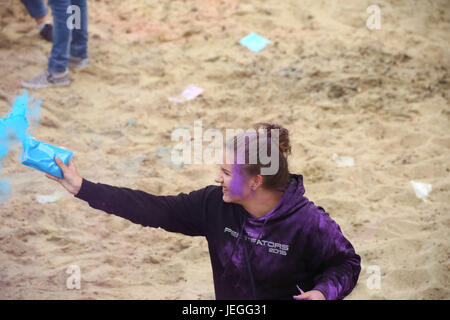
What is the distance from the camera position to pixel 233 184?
2.12 metres

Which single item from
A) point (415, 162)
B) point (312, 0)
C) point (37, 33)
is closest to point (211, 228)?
point (415, 162)

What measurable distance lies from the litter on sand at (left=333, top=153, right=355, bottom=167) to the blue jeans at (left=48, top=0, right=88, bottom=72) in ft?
8.42

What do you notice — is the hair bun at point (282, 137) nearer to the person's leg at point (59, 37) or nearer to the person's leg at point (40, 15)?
the person's leg at point (59, 37)

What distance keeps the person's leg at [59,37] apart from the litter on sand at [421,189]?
3.16 metres

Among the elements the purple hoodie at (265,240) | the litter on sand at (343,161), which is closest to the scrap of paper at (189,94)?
the litter on sand at (343,161)

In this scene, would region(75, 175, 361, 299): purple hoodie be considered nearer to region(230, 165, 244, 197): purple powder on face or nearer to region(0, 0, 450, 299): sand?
region(230, 165, 244, 197): purple powder on face

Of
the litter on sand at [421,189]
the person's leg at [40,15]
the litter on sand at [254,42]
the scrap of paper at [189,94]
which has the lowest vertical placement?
the scrap of paper at [189,94]

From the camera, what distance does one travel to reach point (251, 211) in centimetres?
219

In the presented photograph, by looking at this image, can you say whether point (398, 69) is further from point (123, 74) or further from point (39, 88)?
point (39, 88)

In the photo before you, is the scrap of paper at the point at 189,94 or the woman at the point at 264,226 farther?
the scrap of paper at the point at 189,94

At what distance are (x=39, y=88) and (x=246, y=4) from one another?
2599mm

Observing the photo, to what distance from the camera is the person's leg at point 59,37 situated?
15.5 ft

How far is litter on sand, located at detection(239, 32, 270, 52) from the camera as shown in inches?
227

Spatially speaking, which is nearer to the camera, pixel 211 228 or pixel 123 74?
pixel 211 228
